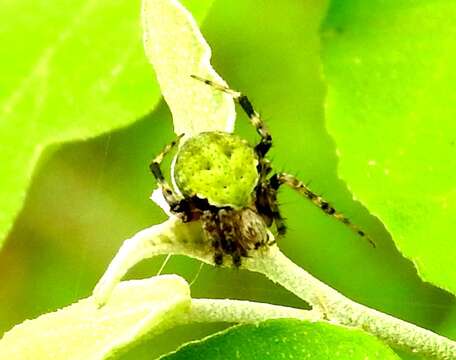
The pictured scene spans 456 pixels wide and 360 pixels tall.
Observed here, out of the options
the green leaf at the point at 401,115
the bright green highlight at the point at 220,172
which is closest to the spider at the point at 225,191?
the bright green highlight at the point at 220,172

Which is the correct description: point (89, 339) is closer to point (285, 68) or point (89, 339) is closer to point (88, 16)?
point (88, 16)

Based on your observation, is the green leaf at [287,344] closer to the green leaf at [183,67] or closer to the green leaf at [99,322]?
the green leaf at [99,322]

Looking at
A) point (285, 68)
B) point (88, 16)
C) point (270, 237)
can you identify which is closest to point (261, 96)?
point (285, 68)

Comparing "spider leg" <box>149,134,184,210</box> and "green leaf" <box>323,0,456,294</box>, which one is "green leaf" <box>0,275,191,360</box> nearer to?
"spider leg" <box>149,134,184,210</box>

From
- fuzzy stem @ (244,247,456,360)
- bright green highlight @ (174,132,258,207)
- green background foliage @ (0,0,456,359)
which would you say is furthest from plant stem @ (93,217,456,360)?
green background foliage @ (0,0,456,359)

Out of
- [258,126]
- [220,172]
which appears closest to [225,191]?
[220,172]

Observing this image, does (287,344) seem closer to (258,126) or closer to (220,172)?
(220,172)

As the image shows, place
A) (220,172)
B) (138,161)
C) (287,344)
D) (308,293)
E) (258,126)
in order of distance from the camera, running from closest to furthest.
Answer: (287,344) < (308,293) < (220,172) < (258,126) < (138,161)
